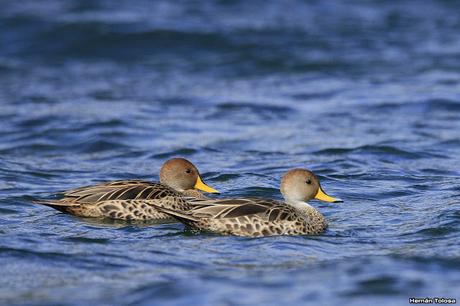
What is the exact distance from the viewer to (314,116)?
61.0 ft

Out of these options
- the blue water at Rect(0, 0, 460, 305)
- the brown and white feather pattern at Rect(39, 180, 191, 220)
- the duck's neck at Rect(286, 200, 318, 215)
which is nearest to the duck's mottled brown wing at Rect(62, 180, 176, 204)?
the brown and white feather pattern at Rect(39, 180, 191, 220)

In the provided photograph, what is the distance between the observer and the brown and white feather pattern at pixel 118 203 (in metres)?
11.5

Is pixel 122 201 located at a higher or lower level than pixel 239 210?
lower

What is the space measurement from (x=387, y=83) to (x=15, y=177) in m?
9.18

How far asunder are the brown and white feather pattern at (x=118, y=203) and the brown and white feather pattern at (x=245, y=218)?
3.20 ft

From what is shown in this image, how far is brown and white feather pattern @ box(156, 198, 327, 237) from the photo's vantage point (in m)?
10.4

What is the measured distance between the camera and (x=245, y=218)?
410 inches

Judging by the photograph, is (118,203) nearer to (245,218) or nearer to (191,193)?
(191,193)

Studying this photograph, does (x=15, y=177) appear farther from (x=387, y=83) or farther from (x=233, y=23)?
(x=233, y=23)

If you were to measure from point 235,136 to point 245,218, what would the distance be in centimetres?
683

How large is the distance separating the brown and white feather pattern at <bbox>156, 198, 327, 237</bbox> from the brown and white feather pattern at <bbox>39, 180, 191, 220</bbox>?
0.97 metres

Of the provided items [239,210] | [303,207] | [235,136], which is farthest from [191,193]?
[235,136]

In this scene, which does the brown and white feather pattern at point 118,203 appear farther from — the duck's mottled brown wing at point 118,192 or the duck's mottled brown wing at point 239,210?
the duck's mottled brown wing at point 239,210

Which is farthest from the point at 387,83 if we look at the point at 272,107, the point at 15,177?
the point at 15,177
